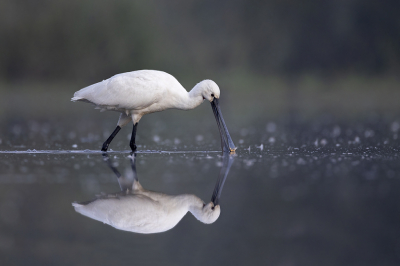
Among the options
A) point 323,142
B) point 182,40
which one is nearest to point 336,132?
point 323,142

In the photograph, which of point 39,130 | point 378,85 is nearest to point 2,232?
point 39,130

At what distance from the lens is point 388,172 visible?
655 cm

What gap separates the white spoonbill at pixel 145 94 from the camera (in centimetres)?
841

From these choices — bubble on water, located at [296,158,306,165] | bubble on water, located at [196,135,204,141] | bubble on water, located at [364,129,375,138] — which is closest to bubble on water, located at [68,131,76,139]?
bubble on water, located at [196,135,204,141]

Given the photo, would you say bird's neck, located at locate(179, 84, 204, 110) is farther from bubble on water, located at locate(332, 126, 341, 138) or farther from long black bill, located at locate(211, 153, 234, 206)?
bubble on water, located at locate(332, 126, 341, 138)

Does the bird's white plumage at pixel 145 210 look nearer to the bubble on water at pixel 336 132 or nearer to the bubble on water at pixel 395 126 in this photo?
the bubble on water at pixel 336 132

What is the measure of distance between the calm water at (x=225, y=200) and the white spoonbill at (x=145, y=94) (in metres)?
0.65

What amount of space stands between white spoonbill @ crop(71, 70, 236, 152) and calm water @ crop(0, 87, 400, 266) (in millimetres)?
652

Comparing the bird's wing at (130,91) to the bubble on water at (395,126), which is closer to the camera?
the bird's wing at (130,91)

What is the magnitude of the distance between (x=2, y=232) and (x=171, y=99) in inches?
173

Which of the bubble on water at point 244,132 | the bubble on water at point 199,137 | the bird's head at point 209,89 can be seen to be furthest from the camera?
the bubble on water at point 244,132

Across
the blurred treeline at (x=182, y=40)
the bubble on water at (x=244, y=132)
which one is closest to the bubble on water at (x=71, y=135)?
the bubble on water at (x=244, y=132)

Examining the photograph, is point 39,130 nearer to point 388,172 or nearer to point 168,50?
point 388,172

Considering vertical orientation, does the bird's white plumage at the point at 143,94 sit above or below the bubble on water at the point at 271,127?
above
